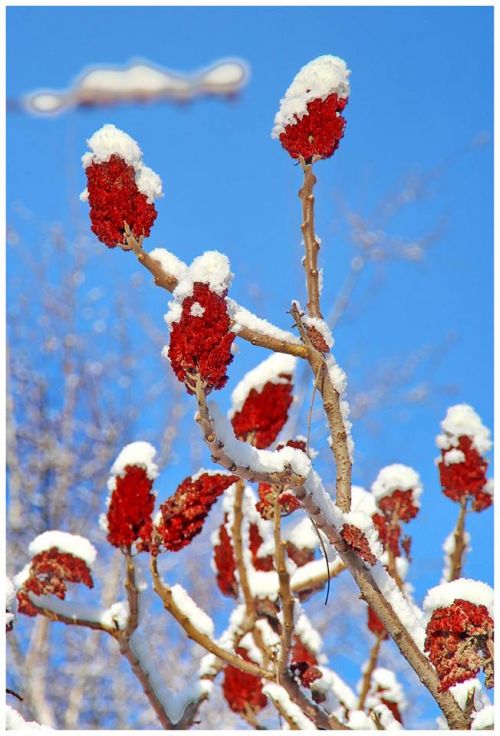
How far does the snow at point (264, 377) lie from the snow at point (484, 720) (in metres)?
0.80

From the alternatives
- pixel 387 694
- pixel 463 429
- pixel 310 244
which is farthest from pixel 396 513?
pixel 310 244

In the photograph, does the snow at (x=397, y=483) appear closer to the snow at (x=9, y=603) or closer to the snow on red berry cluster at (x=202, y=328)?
the snow at (x=9, y=603)

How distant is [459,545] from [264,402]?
55cm

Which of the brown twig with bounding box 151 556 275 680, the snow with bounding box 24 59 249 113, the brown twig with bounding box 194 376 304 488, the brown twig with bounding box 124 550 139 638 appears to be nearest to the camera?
the brown twig with bounding box 194 376 304 488

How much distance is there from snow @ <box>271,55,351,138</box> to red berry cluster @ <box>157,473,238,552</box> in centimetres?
66

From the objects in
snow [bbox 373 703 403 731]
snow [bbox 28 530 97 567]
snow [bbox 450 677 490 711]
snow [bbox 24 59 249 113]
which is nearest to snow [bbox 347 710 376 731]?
snow [bbox 373 703 403 731]

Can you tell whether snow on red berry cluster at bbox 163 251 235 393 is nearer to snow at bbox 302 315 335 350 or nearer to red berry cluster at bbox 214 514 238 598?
snow at bbox 302 315 335 350

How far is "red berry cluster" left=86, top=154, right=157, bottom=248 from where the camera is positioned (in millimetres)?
1289

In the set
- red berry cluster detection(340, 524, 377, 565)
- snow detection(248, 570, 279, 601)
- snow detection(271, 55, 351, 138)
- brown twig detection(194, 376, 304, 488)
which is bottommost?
red berry cluster detection(340, 524, 377, 565)

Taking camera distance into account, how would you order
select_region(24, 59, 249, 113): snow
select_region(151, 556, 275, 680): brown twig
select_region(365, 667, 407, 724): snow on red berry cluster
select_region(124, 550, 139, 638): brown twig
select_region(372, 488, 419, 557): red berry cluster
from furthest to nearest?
select_region(24, 59, 249, 113): snow < select_region(365, 667, 407, 724): snow on red berry cluster < select_region(372, 488, 419, 557): red berry cluster < select_region(124, 550, 139, 638): brown twig < select_region(151, 556, 275, 680): brown twig

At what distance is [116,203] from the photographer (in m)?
1.29

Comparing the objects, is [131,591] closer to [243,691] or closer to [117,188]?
[243,691]

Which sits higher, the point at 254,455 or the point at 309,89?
the point at 309,89

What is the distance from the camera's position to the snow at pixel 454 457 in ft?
6.26
